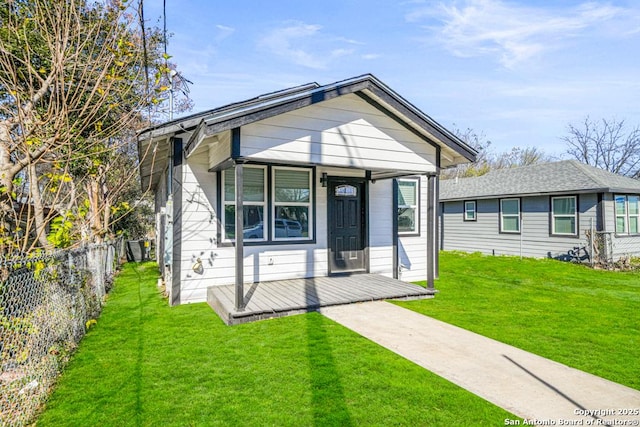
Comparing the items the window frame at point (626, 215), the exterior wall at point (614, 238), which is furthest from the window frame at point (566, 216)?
the window frame at point (626, 215)

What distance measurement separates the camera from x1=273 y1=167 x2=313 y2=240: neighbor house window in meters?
7.41

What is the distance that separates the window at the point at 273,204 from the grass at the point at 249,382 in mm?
2328

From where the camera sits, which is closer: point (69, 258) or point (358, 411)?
point (358, 411)

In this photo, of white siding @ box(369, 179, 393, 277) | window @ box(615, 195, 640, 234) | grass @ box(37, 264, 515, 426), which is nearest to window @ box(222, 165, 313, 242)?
white siding @ box(369, 179, 393, 277)

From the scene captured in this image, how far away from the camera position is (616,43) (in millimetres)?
11398

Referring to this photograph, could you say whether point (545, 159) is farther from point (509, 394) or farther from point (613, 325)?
point (509, 394)

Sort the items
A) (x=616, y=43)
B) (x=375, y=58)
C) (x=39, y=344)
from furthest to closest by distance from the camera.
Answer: (x=375, y=58) → (x=616, y=43) → (x=39, y=344)

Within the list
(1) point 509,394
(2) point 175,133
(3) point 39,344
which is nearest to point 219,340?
(3) point 39,344

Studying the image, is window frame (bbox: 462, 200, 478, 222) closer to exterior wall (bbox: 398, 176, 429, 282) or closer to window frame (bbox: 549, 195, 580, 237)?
window frame (bbox: 549, 195, 580, 237)

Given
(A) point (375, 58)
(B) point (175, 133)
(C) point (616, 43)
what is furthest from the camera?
(A) point (375, 58)

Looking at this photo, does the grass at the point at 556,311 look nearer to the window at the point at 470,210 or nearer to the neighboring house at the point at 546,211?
the neighboring house at the point at 546,211

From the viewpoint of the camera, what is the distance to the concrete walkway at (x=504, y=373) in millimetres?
2943

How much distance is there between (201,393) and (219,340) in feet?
4.52

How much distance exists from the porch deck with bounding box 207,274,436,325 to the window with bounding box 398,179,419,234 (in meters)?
1.58
